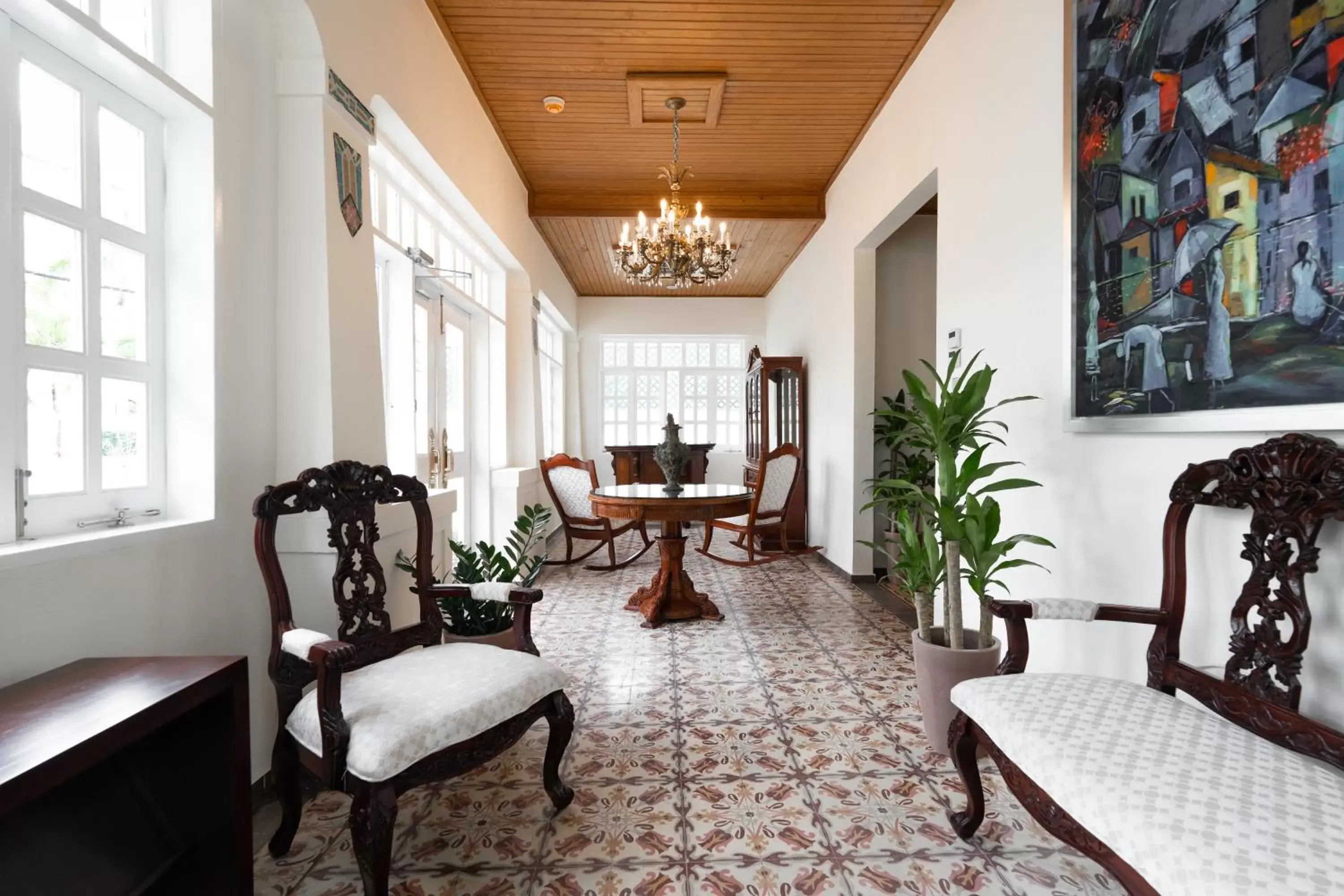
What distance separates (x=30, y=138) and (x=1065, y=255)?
2.87 meters

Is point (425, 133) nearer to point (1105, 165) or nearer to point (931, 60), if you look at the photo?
point (931, 60)

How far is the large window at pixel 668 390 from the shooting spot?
9078 millimetres

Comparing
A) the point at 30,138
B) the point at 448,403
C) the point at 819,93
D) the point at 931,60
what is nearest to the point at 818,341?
the point at 819,93

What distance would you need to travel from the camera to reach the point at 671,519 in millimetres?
3709

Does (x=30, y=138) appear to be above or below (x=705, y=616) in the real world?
above

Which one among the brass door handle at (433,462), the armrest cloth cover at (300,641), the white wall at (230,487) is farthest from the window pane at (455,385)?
the armrest cloth cover at (300,641)

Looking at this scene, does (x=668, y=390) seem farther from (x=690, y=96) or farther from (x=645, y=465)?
(x=690, y=96)

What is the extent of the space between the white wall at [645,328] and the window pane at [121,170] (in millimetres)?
7157

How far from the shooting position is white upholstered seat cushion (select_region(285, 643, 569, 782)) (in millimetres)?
1403

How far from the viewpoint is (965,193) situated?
2988mm

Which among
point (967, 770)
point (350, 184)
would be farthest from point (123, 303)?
point (967, 770)

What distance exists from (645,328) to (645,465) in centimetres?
207

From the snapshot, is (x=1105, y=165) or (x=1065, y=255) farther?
(x=1065, y=255)

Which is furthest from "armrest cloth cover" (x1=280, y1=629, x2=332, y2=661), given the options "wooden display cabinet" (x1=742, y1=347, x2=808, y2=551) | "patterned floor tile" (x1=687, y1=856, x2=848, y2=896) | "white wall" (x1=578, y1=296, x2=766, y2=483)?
"white wall" (x1=578, y1=296, x2=766, y2=483)
